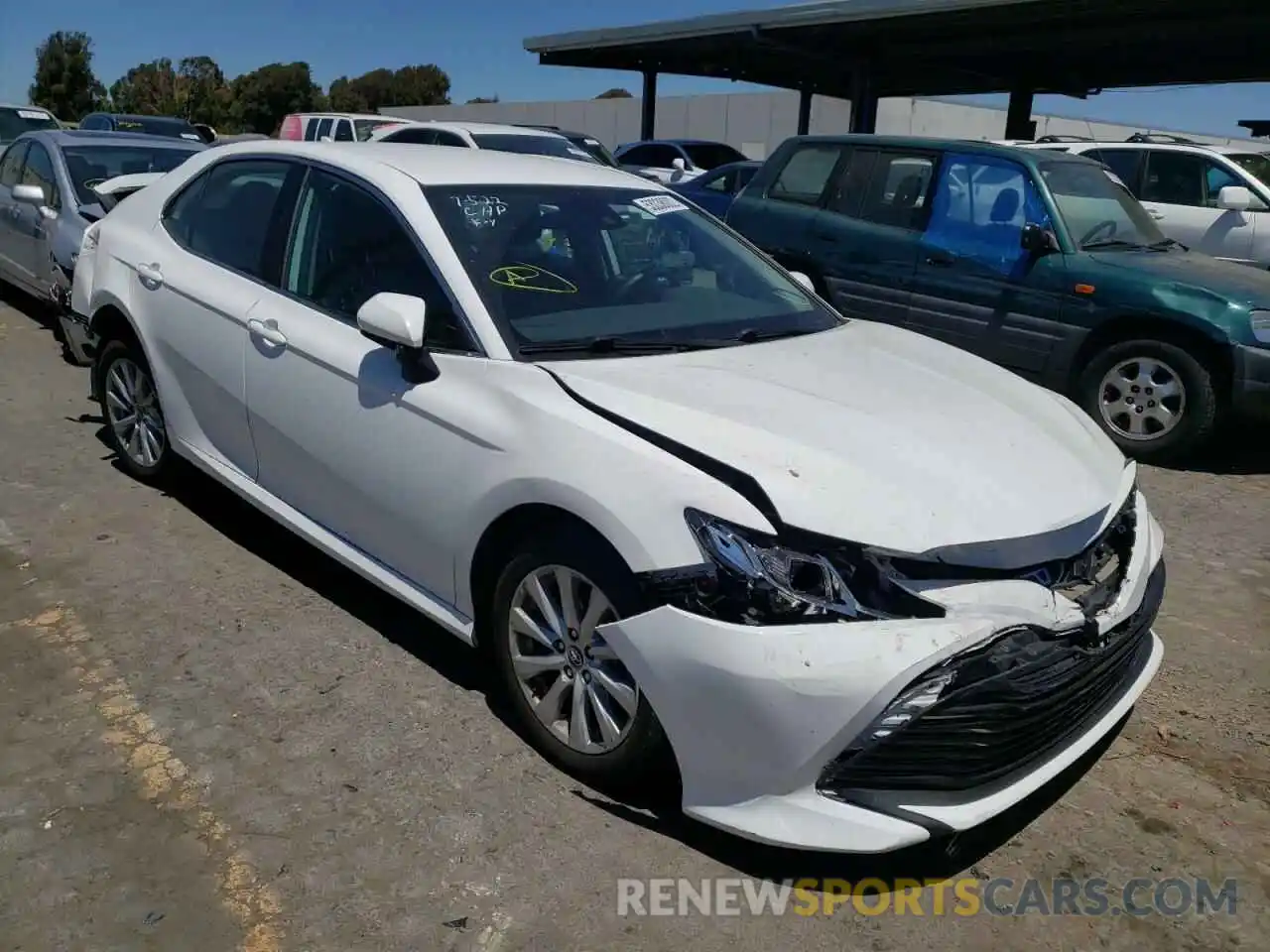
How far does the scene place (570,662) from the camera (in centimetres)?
293

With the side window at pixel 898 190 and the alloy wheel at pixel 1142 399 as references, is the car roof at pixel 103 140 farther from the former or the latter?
the alloy wheel at pixel 1142 399

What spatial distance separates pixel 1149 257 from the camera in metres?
6.68

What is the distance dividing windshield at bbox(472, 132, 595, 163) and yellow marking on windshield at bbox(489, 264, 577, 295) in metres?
9.37

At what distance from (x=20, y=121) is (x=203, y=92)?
157ft

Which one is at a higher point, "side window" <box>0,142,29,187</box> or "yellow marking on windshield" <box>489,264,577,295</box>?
"side window" <box>0,142,29,187</box>

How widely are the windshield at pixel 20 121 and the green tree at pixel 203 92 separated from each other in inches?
1622

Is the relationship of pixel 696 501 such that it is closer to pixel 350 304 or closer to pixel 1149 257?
pixel 350 304

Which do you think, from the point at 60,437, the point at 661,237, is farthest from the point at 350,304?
the point at 60,437

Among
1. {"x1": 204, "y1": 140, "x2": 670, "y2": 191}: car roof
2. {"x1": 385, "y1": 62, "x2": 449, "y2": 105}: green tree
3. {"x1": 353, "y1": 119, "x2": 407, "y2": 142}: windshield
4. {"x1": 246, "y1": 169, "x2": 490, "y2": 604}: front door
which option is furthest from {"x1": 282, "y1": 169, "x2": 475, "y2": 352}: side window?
{"x1": 385, "y1": 62, "x2": 449, "y2": 105}: green tree

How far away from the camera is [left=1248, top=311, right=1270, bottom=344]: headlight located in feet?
19.6

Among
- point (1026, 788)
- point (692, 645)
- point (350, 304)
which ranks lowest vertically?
point (1026, 788)

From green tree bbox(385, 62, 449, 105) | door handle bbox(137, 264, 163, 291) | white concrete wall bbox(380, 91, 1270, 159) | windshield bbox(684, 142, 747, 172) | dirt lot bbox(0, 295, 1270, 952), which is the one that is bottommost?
dirt lot bbox(0, 295, 1270, 952)

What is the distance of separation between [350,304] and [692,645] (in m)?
1.87

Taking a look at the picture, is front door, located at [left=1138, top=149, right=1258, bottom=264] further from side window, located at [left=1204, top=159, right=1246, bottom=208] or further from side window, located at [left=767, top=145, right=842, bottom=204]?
side window, located at [left=767, top=145, right=842, bottom=204]
